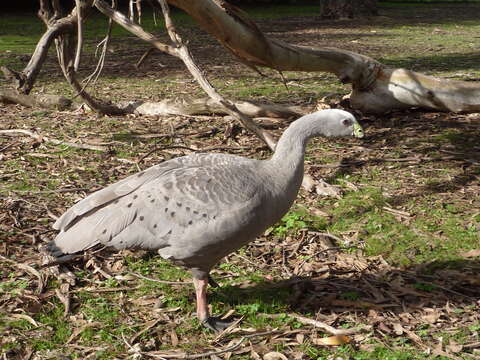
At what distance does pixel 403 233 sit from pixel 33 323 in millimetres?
3223

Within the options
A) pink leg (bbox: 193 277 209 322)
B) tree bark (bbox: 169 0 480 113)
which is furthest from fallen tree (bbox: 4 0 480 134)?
pink leg (bbox: 193 277 209 322)

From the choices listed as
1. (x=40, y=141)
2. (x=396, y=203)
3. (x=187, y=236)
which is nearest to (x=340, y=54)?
(x=396, y=203)

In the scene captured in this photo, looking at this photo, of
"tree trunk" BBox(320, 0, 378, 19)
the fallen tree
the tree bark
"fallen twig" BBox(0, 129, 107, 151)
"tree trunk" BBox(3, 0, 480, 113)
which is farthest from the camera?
"tree trunk" BBox(320, 0, 378, 19)

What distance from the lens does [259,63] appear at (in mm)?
7770

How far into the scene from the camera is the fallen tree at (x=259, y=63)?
6707mm

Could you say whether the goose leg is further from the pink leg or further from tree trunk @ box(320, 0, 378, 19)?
tree trunk @ box(320, 0, 378, 19)

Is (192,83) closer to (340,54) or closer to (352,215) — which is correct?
(340,54)

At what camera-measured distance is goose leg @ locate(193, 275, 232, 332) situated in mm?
4289

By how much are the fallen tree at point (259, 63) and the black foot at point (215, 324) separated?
279 cm

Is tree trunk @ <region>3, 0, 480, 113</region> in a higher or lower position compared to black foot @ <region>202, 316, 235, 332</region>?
higher

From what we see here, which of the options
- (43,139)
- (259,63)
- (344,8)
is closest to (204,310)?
(259,63)

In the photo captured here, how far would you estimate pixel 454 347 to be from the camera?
4.05 m

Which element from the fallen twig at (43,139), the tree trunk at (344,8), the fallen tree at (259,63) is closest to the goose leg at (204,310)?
the fallen tree at (259,63)

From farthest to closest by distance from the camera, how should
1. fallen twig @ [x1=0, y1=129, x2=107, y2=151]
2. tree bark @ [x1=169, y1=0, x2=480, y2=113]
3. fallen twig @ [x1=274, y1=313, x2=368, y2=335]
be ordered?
tree bark @ [x1=169, y1=0, x2=480, y2=113], fallen twig @ [x1=0, y1=129, x2=107, y2=151], fallen twig @ [x1=274, y1=313, x2=368, y2=335]
